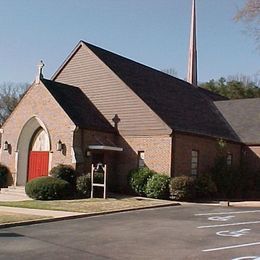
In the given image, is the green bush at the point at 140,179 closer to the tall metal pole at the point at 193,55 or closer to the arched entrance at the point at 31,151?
the arched entrance at the point at 31,151

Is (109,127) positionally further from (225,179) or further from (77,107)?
(225,179)

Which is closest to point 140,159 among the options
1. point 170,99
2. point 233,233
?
point 170,99

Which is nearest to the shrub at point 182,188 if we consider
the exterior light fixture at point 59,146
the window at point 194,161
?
the window at point 194,161

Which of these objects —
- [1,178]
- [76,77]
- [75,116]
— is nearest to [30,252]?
[75,116]

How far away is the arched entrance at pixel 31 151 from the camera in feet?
96.8

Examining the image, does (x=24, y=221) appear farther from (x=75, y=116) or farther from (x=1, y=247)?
(x=75, y=116)

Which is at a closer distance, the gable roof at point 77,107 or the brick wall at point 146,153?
the brick wall at point 146,153

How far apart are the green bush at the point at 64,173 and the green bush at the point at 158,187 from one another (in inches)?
163

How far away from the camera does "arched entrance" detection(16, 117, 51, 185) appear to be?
96.8ft

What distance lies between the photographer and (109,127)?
29.5 meters

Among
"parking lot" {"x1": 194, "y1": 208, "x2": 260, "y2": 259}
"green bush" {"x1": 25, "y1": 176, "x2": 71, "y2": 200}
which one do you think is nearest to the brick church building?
"green bush" {"x1": 25, "y1": 176, "x2": 71, "y2": 200}

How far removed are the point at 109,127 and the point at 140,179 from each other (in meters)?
4.29

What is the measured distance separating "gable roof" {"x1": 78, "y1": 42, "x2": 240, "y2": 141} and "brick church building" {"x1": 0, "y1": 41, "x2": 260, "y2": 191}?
0.33ft

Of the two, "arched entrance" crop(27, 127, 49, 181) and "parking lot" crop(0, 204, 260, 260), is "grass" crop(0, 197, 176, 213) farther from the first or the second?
"arched entrance" crop(27, 127, 49, 181)
